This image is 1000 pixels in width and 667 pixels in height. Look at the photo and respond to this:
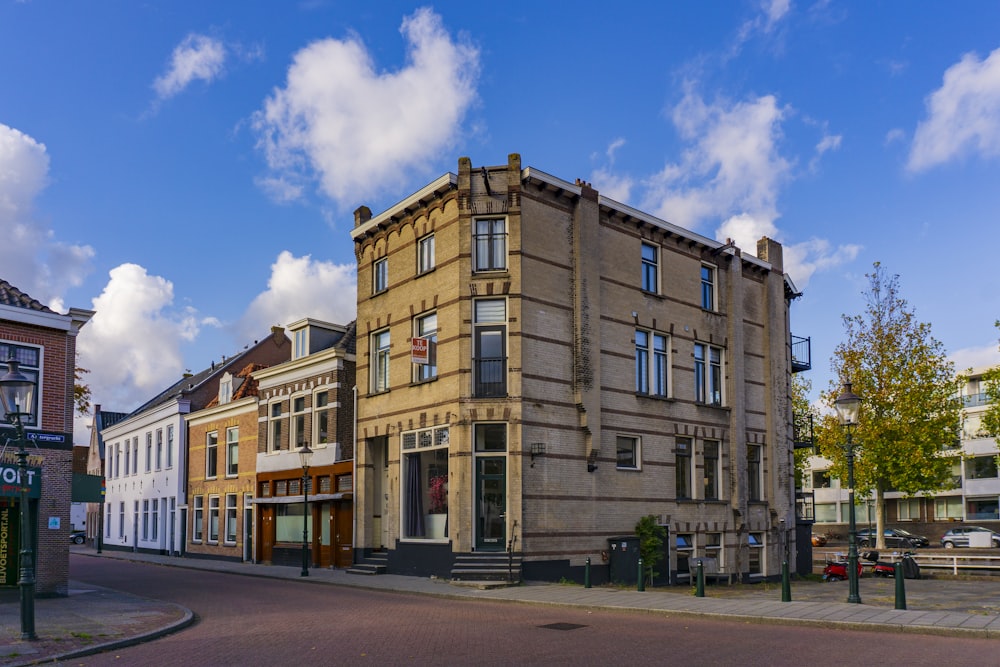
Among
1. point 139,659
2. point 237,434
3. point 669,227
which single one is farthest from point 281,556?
point 139,659

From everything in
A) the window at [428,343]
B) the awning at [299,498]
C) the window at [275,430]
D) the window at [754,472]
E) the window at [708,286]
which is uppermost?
the window at [708,286]

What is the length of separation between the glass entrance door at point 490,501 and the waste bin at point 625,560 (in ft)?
12.3

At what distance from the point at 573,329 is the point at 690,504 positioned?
7839mm

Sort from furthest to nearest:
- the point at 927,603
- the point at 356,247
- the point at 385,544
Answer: the point at 356,247, the point at 385,544, the point at 927,603

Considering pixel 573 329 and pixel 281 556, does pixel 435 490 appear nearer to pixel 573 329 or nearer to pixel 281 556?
pixel 573 329

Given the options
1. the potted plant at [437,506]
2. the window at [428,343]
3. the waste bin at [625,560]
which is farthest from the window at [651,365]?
the potted plant at [437,506]

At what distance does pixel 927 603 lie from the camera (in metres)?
19.1

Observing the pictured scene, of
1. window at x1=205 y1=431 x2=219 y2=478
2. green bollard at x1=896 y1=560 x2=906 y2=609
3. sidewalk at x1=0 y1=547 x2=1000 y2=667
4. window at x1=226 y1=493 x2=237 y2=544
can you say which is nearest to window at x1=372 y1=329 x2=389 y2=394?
sidewalk at x1=0 y1=547 x2=1000 y2=667

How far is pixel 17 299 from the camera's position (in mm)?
21844

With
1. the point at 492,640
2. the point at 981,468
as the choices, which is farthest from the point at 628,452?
the point at 981,468

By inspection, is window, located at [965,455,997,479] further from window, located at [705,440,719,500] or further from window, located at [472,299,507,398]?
window, located at [472,299,507,398]

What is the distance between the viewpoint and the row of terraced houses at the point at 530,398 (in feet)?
83.4

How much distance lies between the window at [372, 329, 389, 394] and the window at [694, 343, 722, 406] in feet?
35.3

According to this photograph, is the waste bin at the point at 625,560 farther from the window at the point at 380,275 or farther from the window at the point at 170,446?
the window at the point at 170,446
